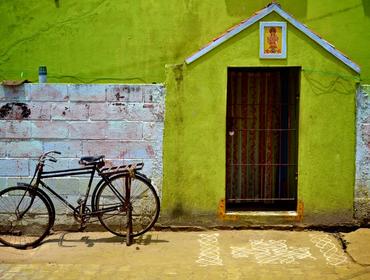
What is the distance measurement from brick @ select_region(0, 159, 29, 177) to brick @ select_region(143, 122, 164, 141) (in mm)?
1732

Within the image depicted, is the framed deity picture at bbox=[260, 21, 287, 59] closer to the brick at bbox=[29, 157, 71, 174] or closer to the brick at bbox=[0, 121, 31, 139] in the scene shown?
the brick at bbox=[29, 157, 71, 174]

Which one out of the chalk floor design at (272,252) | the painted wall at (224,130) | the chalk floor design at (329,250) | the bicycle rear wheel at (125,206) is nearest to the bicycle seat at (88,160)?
the bicycle rear wheel at (125,206)

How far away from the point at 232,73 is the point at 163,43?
1315 mm

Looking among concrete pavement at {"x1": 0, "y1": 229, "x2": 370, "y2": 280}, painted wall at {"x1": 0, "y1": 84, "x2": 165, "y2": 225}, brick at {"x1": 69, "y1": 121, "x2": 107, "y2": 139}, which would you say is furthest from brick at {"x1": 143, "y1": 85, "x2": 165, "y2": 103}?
concrete pavement at {"x1": 0, "y1": 229, "x2": 370, "y2": 280}

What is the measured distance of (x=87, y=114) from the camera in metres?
7.24

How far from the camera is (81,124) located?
7.24 m

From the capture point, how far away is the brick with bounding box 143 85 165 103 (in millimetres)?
7215

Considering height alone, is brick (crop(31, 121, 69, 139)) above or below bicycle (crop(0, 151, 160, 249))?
above

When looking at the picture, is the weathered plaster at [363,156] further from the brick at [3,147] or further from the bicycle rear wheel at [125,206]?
the brick at [3,147]

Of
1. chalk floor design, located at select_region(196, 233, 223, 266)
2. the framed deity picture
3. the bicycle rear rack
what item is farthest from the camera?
the framed deity picture

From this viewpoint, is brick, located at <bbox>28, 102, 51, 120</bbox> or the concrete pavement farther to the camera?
brick, located at <bbox>28, 102, 51, 120</bbox>

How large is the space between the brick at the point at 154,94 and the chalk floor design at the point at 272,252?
88.9 inches

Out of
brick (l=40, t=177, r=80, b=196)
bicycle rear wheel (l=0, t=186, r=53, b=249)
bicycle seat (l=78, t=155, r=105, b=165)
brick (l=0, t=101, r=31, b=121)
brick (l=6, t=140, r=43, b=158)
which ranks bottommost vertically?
bicycle rear wheel (l=0, t=186, r=53, b=249)

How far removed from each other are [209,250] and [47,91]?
122 inches
